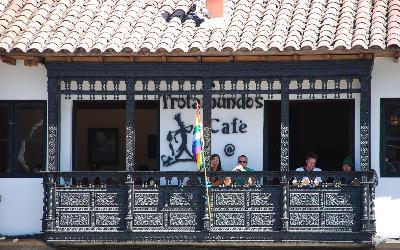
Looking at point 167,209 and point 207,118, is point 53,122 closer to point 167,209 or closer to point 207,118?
point 167,209

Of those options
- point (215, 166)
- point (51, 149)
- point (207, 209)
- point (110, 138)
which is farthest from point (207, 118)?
point (110, 138)

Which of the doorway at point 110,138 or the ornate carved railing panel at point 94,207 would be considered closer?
the ornate carved railing panel at point 94,207

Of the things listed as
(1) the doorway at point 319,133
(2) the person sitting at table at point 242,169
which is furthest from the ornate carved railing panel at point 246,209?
(1) the doorway at point 319,133

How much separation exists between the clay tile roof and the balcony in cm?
212

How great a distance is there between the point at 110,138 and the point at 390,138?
733 centimetres

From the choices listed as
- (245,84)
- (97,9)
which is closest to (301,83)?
(245,84)

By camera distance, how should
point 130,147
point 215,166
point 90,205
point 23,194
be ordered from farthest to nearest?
point 23,194, point 215,166, point 130,147, point 90,205

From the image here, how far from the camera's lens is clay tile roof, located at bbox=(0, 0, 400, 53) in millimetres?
18328

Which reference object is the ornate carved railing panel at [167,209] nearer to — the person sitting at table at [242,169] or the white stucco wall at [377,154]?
the person sitting at table at [242,169]

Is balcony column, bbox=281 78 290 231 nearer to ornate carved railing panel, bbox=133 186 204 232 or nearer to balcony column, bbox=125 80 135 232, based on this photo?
ornate carved railing panel, bbox=133 186 204 232

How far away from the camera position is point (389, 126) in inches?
751

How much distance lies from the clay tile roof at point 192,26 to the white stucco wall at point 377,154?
767mm

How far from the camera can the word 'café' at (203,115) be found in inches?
728

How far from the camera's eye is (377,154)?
19.1 m
